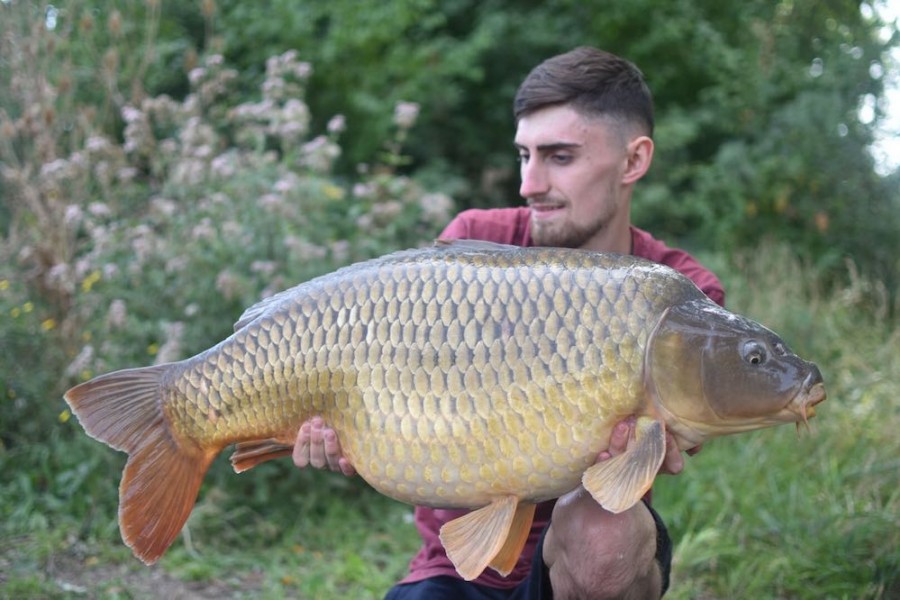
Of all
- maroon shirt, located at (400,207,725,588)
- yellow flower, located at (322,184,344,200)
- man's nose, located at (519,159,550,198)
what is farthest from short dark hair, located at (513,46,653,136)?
yellow flower, located at (322,184,344,200)

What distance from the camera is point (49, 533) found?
107 inches

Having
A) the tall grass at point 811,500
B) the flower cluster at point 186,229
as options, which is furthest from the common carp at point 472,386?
the flower cluster at point 186,229

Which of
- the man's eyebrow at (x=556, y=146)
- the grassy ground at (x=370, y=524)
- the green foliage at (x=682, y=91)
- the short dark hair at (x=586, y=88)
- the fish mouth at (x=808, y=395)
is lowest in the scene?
the grassy ground at (x=370, y=524)

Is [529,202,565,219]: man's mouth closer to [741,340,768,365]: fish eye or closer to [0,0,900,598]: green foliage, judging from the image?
[741,340,768,365]: fish eye

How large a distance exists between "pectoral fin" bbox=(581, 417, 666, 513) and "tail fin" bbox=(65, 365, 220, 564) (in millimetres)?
642

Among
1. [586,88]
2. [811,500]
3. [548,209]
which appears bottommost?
[811,500]

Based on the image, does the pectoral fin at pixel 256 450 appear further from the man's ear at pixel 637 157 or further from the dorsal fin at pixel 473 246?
the man's ear at pixel 637 157

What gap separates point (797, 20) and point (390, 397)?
596 centimetres

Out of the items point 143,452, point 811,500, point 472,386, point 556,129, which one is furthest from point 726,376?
point 811,500

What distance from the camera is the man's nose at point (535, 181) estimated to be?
2.00 meters

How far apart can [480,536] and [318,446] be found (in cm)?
31

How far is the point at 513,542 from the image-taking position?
5.26 feet

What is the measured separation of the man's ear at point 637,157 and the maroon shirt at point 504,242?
0.46ft

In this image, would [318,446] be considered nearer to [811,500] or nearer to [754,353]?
[754,353]
